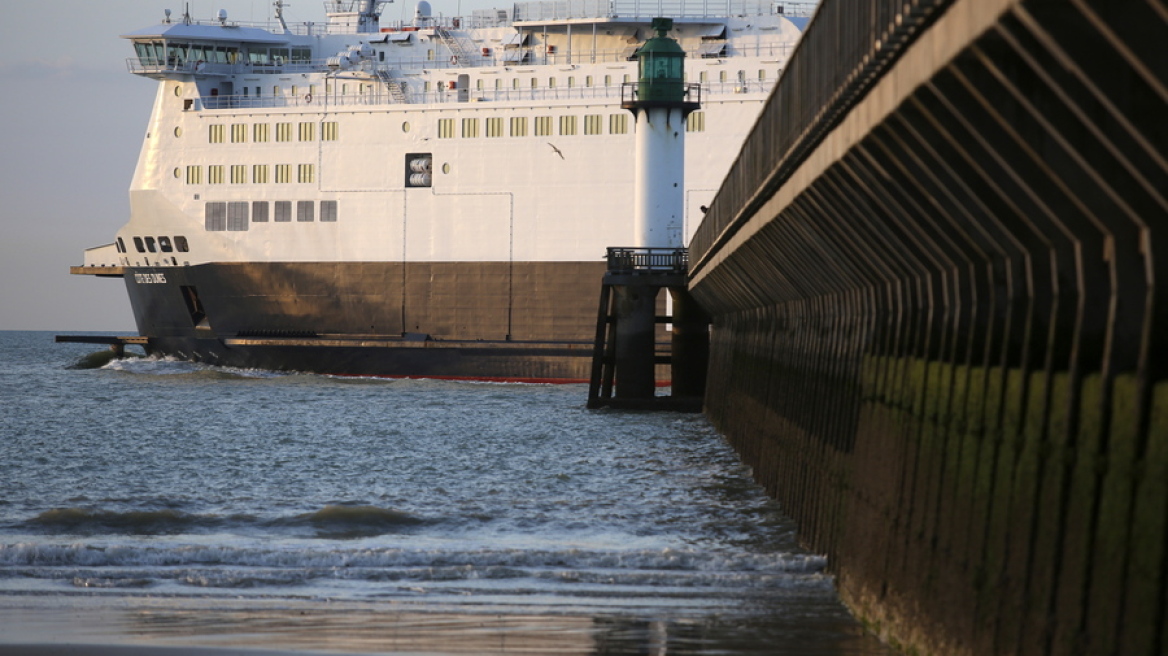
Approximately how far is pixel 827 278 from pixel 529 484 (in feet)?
24.6

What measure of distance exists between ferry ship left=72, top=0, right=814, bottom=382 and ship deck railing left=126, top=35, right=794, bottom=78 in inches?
3.2

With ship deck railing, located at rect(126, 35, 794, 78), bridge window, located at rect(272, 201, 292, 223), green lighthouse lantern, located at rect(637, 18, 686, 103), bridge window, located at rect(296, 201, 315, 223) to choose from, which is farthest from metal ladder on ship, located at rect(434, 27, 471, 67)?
green lighthouse lantern, located at rect(637, 18, 686, 103)

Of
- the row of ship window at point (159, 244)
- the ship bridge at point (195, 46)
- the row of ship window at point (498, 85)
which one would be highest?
the ship bridge at point (195, 46)

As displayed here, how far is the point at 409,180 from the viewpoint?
47125mm

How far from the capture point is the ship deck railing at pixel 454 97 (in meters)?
45.7

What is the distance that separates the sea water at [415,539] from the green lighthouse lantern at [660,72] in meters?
9.72

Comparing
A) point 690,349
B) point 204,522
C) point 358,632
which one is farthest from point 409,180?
point 358,632

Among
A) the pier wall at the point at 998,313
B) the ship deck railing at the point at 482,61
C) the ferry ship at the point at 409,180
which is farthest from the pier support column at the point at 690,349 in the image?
the pier wall at the point at 998,313

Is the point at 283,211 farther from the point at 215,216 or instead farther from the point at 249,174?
the point at 215,216

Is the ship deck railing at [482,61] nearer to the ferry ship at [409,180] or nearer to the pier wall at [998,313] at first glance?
the ferry ship at [409,180]

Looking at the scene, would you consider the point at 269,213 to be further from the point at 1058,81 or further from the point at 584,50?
the point at 1058,81

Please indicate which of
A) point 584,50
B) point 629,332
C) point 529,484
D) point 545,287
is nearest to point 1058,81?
point 529,484

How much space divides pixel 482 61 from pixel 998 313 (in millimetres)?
44237

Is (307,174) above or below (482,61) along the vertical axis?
below
